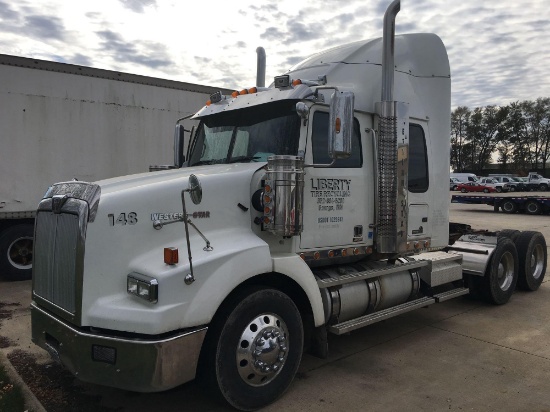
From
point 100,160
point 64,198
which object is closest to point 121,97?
point 100,160

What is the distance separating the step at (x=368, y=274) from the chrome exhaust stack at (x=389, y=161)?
258mm

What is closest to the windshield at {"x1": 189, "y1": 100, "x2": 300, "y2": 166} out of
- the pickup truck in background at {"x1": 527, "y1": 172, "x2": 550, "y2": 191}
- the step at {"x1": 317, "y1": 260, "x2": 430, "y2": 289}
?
the step at {"x1": 317, "y1": 260, "x2": 430, "y2": 289}

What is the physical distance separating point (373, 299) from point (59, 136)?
6.50 m

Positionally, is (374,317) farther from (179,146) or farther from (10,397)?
(10,397)

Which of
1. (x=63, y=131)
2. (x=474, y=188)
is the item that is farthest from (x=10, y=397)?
(x=474, y=188)

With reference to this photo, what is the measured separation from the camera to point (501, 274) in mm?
7453

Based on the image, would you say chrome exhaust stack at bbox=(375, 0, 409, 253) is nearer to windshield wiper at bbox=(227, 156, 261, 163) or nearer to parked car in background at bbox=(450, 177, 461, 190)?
windshield wiper at bbox=(227, 156, 261, 163)

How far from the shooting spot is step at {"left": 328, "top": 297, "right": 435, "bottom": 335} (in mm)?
4482

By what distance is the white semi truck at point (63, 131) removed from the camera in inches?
316

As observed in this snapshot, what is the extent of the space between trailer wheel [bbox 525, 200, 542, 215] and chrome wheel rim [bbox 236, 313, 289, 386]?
2298 cm

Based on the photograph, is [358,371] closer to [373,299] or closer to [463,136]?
[373,299]

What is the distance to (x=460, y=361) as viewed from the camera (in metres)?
4.91

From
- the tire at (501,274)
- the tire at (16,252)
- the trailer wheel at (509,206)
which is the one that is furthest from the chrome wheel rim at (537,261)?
the trailer wheel at (509,206)

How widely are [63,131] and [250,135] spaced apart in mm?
5331
